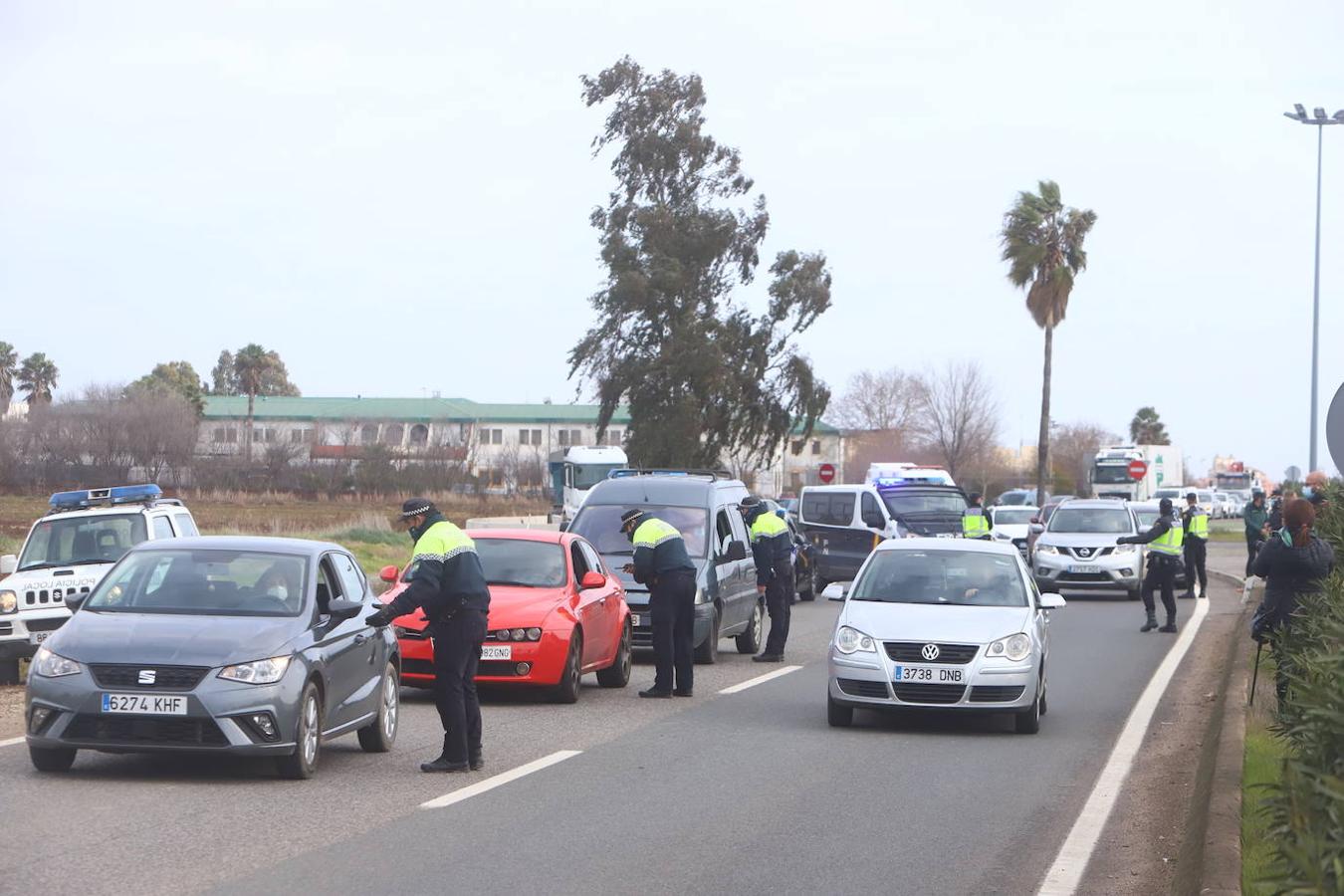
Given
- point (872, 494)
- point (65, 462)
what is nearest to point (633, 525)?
point (872, 494)

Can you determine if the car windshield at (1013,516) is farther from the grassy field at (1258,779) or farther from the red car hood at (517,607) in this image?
the red car hood at (517,607)

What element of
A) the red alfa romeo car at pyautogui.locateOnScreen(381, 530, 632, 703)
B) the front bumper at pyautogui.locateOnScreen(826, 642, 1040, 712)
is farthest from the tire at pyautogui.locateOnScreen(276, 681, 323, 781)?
the front bumper at pyautogui.locateOnScreen(826, 642, 1040, 712)

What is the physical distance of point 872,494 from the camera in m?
33.4

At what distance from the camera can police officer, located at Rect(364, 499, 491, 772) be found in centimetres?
1092

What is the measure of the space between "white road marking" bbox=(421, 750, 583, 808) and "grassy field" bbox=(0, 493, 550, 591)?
18.8 m

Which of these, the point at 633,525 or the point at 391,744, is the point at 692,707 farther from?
the point at 391,744

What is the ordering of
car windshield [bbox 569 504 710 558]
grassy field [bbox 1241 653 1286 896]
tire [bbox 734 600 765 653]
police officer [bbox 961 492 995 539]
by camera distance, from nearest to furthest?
1. grassy field [bbox 1241 653 1286 896]
2. car windshield [bbox 569 504 710 558]
3. tire [bbox 734 600 765 653]
4. police officer [bbox 961 492 995 539]

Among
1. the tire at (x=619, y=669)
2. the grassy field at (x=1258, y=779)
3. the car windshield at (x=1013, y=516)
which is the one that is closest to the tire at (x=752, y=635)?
the tire at (x=619, y=669)

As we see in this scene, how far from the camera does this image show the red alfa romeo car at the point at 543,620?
48.8ft

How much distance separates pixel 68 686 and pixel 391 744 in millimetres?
2759

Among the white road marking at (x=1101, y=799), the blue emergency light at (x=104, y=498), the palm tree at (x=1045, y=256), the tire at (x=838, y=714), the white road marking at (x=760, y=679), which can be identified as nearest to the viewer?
the white road marking at (x=1101, y=799)

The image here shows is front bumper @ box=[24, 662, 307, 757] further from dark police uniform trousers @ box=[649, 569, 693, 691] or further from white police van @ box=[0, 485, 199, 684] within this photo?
white police van @ box=[0, 485, 199, 684]

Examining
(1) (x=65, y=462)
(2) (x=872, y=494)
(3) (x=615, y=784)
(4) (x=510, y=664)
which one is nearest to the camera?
(3) (x=615, y=784)

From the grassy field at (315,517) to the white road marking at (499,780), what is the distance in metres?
18.8
